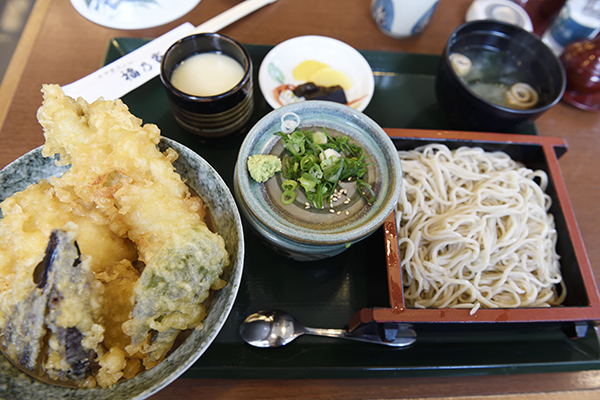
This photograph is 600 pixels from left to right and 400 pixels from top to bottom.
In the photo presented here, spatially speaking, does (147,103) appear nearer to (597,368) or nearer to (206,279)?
(206,279)

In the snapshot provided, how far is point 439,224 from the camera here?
1715mm

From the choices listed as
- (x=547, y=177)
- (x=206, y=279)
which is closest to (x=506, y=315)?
(x=547, y=177)

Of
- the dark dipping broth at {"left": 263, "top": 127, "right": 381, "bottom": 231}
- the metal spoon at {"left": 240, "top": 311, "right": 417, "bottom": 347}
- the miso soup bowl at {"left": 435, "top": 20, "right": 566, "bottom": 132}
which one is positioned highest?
the miso soup bowl at {"left": 435, "top": 20, "right": 566, "bottom": 132}

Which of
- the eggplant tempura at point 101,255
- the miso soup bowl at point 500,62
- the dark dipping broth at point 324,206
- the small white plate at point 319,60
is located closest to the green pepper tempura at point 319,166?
the dark dipping broth at point 324,206

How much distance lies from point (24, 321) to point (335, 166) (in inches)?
45.6

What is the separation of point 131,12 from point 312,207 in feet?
6.55

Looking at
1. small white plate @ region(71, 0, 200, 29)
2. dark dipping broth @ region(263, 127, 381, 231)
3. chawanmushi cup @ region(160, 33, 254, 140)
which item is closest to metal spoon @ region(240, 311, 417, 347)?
dark dipping broth @ region(263, 127, 381, 231)

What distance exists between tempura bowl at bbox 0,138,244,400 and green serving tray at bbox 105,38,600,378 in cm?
31

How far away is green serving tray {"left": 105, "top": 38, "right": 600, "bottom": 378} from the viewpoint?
1425 millimetres

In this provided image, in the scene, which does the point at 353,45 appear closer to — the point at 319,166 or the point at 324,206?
the point at 319,166

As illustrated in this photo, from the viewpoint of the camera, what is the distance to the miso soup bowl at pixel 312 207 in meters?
1.29

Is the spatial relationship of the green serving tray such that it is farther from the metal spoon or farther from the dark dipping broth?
the dark dipping broth

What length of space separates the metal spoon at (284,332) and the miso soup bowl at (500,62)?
119cm

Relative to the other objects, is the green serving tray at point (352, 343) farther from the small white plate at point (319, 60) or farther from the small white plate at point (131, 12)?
the small white plate at point (131, 12)
